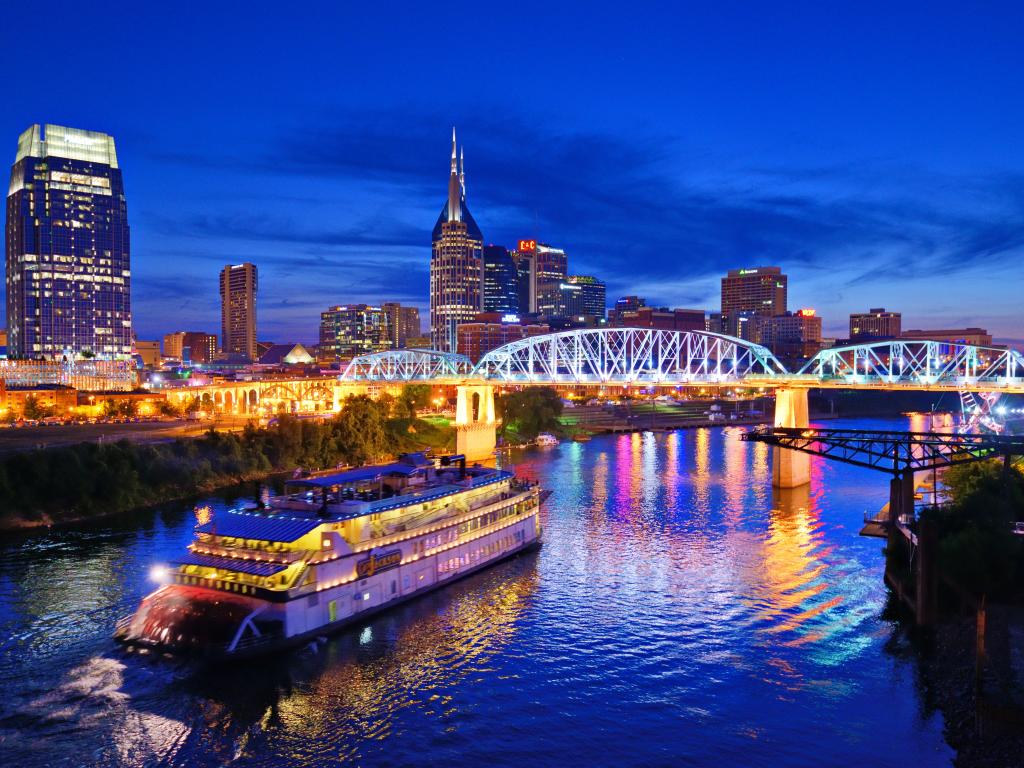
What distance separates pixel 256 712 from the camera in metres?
25.3

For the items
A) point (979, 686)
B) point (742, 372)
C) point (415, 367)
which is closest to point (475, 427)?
A: point (415, 367)

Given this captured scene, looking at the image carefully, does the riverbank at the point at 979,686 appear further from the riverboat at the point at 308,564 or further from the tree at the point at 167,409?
the tree at the point at 167,409

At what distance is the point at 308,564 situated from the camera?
3055 cm

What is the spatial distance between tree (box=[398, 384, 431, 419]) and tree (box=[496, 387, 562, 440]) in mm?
11351

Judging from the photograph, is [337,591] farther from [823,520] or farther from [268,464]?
[268,464]

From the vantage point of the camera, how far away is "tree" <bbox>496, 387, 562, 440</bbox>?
114812 millimetres

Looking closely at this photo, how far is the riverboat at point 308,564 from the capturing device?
96.3 feet

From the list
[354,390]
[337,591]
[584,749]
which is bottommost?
[584,749]

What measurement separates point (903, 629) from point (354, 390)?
384ft

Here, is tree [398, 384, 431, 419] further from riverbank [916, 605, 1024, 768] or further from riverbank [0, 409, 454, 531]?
riverbank [916, 605, 1024, 768]

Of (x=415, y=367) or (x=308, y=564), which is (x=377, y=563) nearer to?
(x=308, y=564)

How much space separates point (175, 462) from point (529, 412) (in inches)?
2289

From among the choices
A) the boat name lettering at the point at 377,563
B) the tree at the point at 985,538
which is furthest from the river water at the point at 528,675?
the tree at the point at 985,538

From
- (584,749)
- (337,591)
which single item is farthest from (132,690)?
(584,749)
